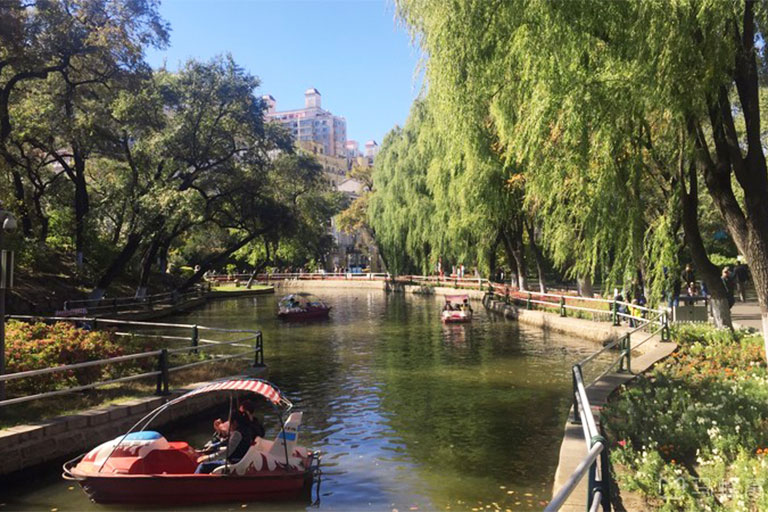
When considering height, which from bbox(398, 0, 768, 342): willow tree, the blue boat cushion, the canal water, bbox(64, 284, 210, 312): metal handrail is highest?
bbox(398, 0, 768, 342): willow tree

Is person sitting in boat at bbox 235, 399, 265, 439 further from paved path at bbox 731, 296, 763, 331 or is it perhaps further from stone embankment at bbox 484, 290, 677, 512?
paved path at bbox 731, 296, 763, 331

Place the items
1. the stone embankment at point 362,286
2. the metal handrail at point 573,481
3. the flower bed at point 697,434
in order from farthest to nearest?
the stone embankment at point 362,286
the flower bed at point 697,434
the metal handrail at point 573,481

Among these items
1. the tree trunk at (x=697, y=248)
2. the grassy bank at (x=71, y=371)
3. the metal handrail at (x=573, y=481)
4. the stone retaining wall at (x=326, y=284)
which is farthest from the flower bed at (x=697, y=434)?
the stone retaining wall at (x=326, y=284)

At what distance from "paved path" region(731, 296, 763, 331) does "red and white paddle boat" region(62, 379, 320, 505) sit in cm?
1543

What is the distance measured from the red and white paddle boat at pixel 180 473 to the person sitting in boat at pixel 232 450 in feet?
0.29

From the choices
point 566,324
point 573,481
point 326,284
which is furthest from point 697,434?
point 326,284

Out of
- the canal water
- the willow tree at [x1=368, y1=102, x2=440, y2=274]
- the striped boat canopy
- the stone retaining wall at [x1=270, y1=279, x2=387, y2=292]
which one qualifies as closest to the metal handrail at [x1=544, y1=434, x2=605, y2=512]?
the canal water

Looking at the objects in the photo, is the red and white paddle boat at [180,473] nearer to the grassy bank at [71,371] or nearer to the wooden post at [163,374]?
the grassy bank at [71,371]

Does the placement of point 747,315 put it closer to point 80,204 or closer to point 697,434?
point 697,434

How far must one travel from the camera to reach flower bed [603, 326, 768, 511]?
608cm

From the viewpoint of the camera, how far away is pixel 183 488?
788 centimetres

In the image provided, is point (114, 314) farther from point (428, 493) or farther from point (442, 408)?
point (428, 493)

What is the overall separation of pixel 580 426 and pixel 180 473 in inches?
234

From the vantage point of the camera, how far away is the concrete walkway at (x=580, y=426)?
619cm
